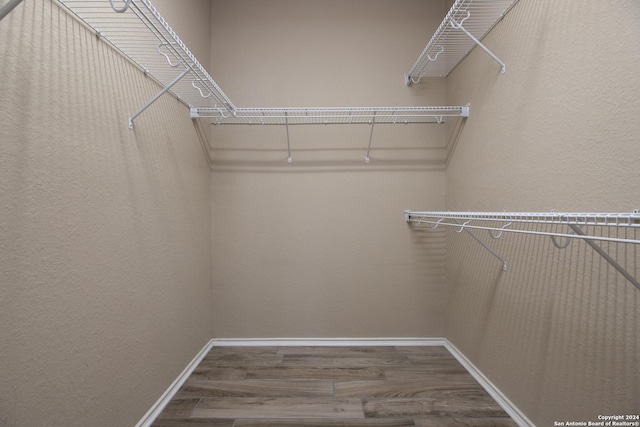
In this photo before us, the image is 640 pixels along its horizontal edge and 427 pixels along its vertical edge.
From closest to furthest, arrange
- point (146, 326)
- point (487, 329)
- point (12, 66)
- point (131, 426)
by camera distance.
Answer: point (12, 66), point (131, 426), point (146, 326), point (487, 329)

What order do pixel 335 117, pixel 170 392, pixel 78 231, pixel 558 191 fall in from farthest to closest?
pixel 335 117 < pixel 170 392 < pixel 558 191 < pixel 78 231

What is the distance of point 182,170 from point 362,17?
65.0 inches

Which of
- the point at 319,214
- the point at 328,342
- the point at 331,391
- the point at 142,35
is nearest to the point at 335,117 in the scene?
the point at 319,214

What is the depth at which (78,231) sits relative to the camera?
3.44 feet

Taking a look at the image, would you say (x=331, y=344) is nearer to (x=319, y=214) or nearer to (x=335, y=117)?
(x=319, y=214)

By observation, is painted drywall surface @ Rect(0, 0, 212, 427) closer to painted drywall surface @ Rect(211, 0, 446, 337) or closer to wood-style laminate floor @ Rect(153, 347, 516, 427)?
wood-style laminate floor @ Rect(153, 347, 516, 427)

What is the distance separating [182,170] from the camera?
72.5 inches

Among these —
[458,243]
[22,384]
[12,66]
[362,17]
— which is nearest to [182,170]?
[12,66]

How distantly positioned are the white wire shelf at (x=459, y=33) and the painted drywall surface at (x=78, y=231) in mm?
1442

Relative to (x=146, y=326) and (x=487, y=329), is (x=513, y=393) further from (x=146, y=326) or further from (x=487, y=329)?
(x=146, y=326)

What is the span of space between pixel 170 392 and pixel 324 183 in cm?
153

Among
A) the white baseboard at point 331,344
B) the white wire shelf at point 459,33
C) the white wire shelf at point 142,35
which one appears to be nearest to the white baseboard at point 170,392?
the white baseboard at point 331,344

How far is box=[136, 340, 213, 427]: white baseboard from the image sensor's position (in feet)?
4.70

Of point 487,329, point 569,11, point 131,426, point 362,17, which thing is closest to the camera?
point 569,11
